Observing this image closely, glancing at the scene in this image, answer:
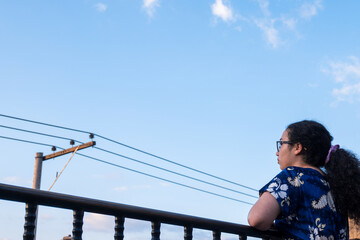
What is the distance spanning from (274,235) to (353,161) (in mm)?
699

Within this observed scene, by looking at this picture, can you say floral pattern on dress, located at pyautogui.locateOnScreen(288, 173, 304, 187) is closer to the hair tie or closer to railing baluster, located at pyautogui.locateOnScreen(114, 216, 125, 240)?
the hair tie

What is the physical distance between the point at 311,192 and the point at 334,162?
28cm

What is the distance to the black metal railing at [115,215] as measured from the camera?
238 cm

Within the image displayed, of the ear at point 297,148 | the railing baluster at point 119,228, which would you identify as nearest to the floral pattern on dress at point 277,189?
the ear at point 297,148

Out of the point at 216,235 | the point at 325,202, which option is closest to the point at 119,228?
the point at 216,235

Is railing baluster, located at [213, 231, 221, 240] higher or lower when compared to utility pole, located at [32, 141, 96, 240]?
lower

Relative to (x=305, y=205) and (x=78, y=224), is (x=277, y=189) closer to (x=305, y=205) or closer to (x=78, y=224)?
(x=305, y=205)

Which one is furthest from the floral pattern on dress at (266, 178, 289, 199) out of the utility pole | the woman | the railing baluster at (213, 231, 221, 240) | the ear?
the utility pole

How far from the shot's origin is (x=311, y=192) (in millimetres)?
3062

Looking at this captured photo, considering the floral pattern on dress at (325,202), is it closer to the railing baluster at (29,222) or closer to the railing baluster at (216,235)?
the railing baluster at (216,235)

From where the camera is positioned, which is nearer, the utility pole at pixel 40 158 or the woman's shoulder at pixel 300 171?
the woman's shoulder at pixel 300 171

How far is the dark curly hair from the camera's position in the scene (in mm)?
3105

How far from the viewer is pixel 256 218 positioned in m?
2.93

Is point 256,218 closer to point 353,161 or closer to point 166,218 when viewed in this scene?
point 166,218
